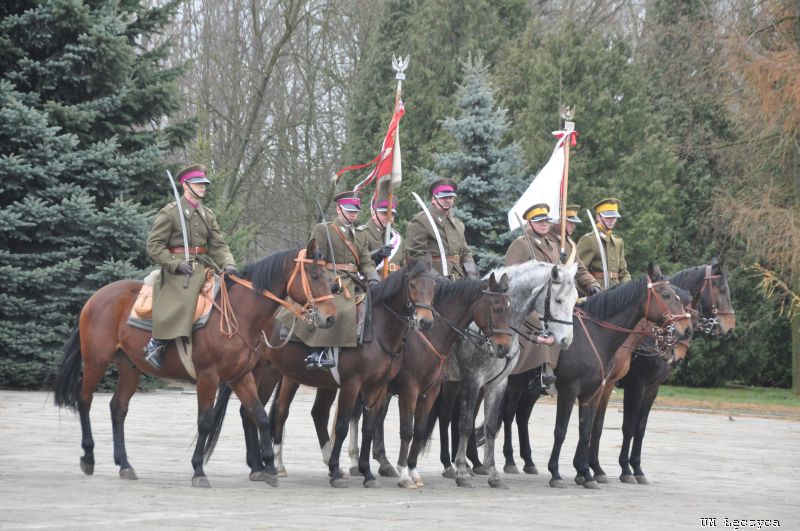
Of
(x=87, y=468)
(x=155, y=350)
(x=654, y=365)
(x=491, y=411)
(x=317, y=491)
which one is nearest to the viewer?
(x=317, y=491)

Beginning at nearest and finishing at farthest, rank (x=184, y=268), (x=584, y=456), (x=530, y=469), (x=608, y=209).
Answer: (x=184, y=268)
(x=584, y=456)
(x=530, y=469)
(x=608, y=209)

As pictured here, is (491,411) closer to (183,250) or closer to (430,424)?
(430,424)

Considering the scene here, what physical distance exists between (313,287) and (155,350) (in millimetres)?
1681

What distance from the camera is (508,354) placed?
13367 mm

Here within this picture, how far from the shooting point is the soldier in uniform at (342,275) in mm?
12867

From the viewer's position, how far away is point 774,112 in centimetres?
3144

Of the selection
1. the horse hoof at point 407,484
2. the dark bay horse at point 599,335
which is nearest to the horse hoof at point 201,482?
the horse hoof at point 407,484

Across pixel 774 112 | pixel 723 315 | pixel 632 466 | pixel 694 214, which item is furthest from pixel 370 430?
pixel 694 214

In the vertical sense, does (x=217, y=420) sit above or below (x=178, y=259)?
below

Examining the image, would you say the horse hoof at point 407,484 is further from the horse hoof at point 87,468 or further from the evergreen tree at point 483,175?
the evergreen tree at point 483,175

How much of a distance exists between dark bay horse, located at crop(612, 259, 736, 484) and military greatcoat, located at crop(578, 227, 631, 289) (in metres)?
0.81

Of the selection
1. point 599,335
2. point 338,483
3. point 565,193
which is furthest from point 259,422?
point 565,193

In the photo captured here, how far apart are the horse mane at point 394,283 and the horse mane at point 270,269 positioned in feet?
3.35

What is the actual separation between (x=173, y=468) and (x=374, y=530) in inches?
196
